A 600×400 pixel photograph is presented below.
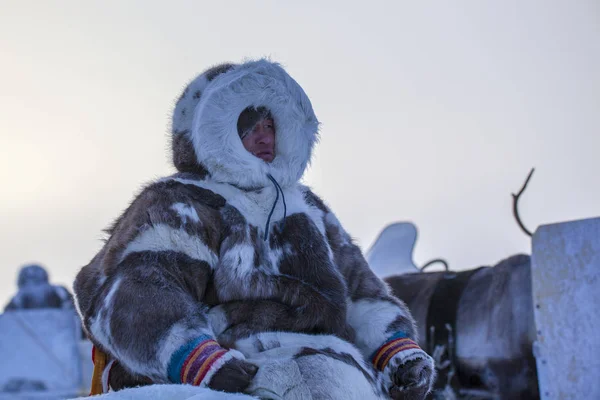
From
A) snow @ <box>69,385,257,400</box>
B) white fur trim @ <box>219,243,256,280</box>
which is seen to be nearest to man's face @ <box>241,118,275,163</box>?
white fur trim @ <box>219,243,256,280</box>

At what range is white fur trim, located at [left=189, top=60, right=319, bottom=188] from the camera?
1.98 metres

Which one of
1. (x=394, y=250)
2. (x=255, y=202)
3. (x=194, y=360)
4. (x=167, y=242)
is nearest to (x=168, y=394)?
(x=194, y=360)

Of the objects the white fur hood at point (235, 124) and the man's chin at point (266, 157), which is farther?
the man's chin at point (266, 157)

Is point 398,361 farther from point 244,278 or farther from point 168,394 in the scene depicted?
point 168,394

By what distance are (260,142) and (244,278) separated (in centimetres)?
47

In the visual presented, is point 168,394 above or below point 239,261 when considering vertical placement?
below

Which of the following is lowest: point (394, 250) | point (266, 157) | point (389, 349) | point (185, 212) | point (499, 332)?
point (499, 332)

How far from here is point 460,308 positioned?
143 inches

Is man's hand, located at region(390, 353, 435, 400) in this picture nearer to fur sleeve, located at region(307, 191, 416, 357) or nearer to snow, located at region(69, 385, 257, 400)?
fur sleeve, located at region(307, 191, 416, 357)

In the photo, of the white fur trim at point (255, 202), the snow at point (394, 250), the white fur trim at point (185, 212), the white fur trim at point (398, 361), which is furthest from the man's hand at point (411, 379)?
the snow at point (394, 250)

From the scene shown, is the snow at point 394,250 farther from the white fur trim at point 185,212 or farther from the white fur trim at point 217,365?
the white fur trim at point 217,365

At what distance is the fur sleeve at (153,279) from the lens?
1647mm

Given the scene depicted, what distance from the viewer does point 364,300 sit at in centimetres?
210

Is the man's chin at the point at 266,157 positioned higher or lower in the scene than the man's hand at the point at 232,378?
higher
